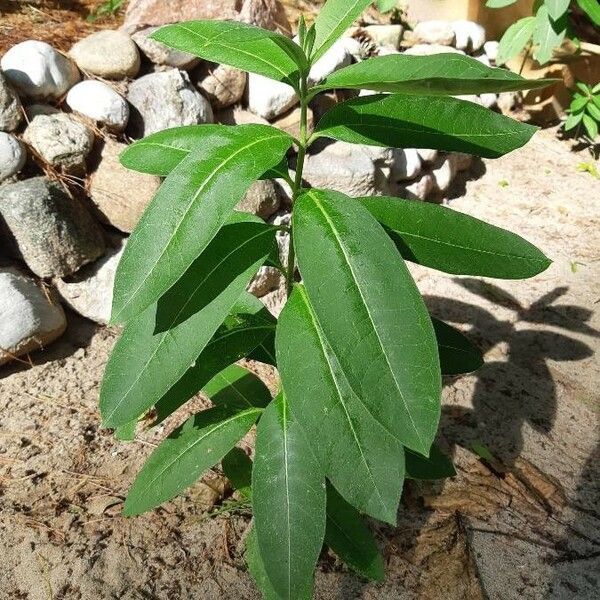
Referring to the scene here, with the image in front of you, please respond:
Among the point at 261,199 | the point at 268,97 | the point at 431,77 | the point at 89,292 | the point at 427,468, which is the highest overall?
the point at 431,77

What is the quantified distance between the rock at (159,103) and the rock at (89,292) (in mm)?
578

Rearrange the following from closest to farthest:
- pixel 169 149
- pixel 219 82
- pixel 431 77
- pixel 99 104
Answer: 1. pixel 431 77
2. pixel 169 149
3. pixel 99 104
4. pixel 219 82

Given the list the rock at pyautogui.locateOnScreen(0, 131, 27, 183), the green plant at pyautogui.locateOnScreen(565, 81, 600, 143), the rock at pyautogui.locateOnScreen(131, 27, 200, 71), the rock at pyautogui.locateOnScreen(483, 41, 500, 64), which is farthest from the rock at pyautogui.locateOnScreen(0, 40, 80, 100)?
the green plant at pyautogui.locateOnScreen(565, 81, 600, 143)

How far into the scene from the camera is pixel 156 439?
2.19m

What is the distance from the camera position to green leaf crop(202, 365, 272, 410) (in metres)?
1.71

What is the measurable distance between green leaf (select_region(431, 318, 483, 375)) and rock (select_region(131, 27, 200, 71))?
1.90 m

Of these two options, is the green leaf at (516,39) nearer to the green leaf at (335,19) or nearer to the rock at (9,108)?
the rock at (9,108)

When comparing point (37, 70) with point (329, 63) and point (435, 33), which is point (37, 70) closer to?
point (329, 63)

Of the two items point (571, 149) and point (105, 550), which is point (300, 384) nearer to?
point (105, 550)

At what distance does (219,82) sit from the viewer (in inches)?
119

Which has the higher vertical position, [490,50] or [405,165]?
[490,50]

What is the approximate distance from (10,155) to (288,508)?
1.84 metres

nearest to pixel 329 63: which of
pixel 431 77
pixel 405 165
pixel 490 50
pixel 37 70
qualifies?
pixel 405 165

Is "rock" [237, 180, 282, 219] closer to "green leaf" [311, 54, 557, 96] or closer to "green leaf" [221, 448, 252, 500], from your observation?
"green leaf" [221, 448, 252, 500]
